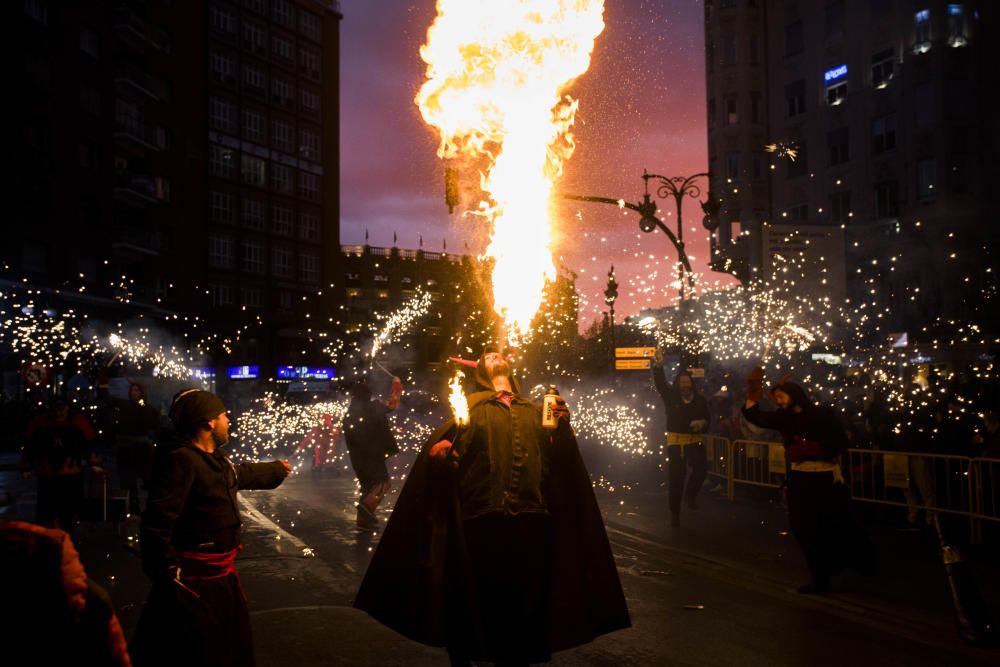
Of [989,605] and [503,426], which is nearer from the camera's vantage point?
[503,426]

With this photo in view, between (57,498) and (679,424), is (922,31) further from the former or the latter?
(57,498)

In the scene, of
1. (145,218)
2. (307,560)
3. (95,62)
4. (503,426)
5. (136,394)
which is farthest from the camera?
(145,218)

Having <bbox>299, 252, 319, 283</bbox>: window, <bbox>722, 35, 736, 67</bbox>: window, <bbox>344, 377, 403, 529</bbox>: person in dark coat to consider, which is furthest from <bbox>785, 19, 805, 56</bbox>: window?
<bbox>344, 377, 403, 529</bbox>: person in dark coat

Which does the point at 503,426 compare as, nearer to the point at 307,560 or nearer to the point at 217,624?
the point at 217,624

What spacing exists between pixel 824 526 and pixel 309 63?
7328cm

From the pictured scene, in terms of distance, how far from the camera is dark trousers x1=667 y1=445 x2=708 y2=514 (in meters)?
12.8

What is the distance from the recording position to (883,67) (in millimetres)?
42469

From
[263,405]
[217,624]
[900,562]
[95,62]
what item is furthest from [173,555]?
[95,62]

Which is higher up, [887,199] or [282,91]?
[282,91]

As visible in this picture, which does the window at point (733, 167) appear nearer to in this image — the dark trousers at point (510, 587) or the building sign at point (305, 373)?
the building sign at point (305, 373)

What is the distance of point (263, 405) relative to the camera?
1470 inches

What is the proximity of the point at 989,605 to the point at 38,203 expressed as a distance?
4661cm

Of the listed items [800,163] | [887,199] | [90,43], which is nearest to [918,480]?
[887,199]

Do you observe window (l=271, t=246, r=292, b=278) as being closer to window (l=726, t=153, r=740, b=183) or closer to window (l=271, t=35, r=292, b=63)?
window (l=271, t=35, r=292, b=63)
